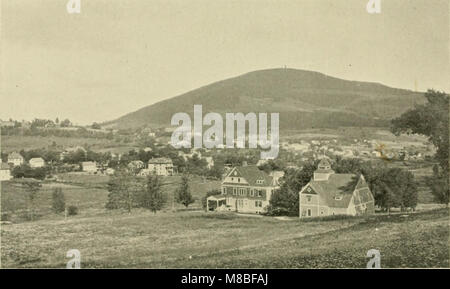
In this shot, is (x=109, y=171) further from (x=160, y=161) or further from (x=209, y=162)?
(x=209, y=162)

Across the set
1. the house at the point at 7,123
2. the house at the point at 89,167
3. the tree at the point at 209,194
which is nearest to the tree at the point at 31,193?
the house at the point at 89,167

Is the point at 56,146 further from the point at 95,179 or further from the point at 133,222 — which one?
the point at 133,222

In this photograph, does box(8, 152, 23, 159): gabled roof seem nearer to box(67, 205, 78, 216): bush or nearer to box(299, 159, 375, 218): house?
box(67, 205, 78, 216): bush

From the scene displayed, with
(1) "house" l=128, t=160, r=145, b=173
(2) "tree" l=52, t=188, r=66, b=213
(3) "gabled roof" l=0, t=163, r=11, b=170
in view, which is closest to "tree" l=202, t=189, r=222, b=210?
(1) "house" l=128, t=160, r=145, b=173

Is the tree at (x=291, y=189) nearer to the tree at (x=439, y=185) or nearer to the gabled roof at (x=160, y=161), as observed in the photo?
the gabled roof at (x=160, y=161)
